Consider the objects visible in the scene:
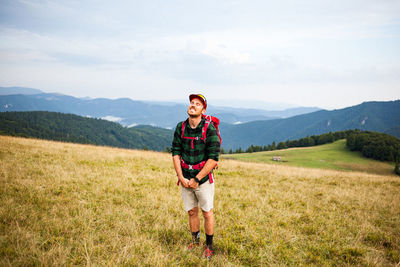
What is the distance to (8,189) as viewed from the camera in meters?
6.08

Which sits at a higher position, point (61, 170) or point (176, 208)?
point (61, 170)

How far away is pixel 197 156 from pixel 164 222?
2705 mm

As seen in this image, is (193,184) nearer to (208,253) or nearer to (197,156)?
(197,156)

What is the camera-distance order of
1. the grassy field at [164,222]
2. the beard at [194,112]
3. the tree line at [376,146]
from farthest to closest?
1. the tree line at [376,146]
2. the grassy field at [164,222]
3. the beard at [194,112]

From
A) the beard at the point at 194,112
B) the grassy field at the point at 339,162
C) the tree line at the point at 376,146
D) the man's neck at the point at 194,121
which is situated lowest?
the grassy field at the point at 339,162

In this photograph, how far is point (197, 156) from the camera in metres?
3.96

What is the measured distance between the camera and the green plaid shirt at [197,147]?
3840 millimetres

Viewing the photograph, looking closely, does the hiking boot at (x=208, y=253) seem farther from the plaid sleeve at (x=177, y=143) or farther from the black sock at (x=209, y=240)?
the plaid sleeve at (x=177, y=143)

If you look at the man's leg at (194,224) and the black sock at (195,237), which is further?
the black sock at (195,237)

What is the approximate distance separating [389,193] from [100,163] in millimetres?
14867

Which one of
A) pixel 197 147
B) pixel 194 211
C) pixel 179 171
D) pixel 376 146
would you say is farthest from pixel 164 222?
pixel 376 146

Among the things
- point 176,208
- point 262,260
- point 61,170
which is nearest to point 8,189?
point 61,170

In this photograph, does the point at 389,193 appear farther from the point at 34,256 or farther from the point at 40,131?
the point at 40,131

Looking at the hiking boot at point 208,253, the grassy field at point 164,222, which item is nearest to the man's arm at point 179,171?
the grassy field at point 164,222
